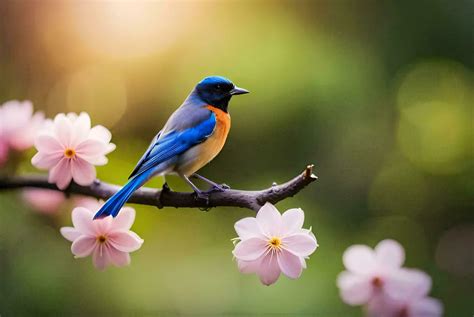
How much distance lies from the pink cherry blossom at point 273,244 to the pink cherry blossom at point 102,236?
4.6 inches

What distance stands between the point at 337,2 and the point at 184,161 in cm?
81

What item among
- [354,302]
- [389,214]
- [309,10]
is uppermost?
[309,10]

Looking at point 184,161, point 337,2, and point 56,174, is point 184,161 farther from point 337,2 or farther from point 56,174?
point 337,2

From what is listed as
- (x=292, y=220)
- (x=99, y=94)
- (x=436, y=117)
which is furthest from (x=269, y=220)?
(x=436, y=117)

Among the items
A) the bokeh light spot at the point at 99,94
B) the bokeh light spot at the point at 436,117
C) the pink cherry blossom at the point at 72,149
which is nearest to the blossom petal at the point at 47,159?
the pink cherry blossom at the point at 72,149

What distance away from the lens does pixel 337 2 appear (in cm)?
143

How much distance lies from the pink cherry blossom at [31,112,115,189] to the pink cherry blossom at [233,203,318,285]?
0.18 m

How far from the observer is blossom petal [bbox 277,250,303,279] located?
60 cm

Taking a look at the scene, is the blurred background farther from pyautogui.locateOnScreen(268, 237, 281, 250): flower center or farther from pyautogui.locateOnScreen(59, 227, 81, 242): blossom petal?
pyautogui.locateOnScreen(268, 237, 281, 250): flower center

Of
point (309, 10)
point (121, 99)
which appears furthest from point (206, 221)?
point (309, 10)

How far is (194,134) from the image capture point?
0.81m

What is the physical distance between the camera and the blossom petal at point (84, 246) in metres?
0.64

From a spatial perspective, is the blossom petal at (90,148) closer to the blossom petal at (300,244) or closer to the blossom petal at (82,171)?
the blossom petal at (82,171)

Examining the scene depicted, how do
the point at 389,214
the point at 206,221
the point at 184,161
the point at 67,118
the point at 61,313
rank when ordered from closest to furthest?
1. the point at 67,118
2. the point at 184,161
3. the point at 61,313
4. the point at 206,221
5. the point at 389,214
